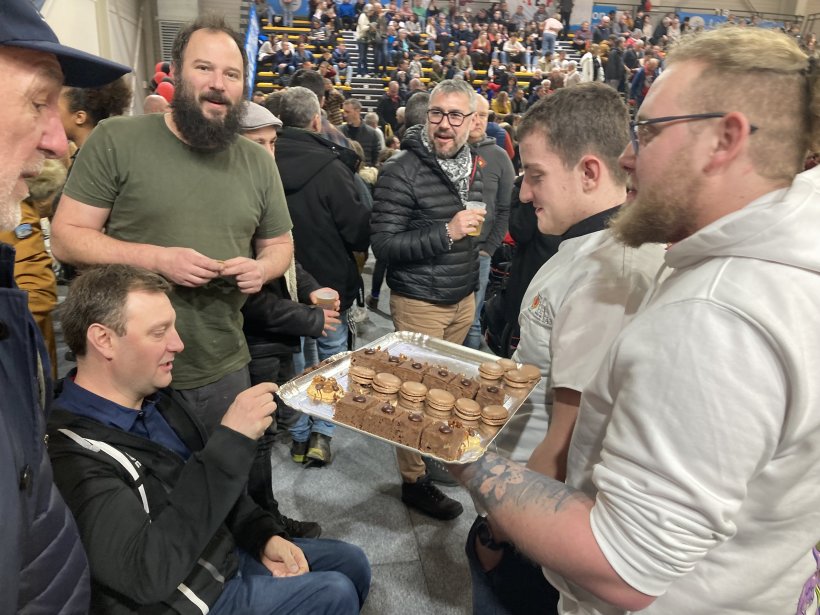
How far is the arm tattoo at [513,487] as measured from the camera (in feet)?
3.30

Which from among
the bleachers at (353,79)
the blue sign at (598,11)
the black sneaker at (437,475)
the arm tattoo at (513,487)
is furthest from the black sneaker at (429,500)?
the blue sign at (598,11)

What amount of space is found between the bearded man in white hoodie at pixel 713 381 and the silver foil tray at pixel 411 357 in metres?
0.56

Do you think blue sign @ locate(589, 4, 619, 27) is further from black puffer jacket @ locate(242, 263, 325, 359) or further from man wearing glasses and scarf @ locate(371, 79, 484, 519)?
black puffer jacket @ locate(242, 263, 325, 359)

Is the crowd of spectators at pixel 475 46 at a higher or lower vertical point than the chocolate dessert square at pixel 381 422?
higher

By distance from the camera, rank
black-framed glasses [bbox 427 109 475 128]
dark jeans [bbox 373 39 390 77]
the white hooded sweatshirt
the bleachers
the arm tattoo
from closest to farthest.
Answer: the white hooded sweatshirt < the arm tattoo < black-framed glasses [bbox 427 109 475 128] < the bleachers < dark jeans [bbox 373 39 390 77]

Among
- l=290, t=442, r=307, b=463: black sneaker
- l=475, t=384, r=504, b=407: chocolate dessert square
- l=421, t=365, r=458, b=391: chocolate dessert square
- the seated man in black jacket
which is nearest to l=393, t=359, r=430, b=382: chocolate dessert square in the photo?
l=421, t=365, r=458, b=391: chocolate dessert square

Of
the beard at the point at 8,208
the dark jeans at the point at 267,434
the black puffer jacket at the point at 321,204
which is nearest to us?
the beard at the point at 8,208

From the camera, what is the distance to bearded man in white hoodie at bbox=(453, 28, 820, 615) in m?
0.76

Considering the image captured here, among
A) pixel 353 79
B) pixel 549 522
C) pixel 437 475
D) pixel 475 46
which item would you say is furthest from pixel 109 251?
pixel 475 46

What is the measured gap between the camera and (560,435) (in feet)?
4.29

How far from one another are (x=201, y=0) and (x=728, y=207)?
20.4m

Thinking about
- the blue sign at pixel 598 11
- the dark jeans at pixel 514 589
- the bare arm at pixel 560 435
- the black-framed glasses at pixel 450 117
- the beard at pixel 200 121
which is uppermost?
the blue sign at pixel 598 11

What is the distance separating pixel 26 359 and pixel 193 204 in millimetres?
1251

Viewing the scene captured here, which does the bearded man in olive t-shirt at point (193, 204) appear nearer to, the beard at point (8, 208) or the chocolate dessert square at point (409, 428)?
the chocolate dessert square at point (409, 428)
